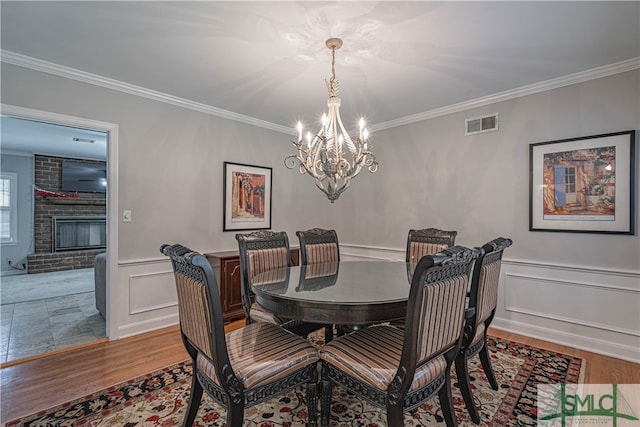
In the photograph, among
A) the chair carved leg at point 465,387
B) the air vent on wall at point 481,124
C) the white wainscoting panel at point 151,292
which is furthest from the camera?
the air vent on wall at point 481,124

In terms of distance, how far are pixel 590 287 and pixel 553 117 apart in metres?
1.62

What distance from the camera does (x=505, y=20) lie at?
2010 millimetres

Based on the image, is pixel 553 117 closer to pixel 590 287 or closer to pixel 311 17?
pixel 590 287

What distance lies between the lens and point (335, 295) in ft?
5.78

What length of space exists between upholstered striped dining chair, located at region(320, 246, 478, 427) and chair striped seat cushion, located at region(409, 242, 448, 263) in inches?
→ 56.2

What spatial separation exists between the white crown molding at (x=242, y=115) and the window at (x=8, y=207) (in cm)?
518

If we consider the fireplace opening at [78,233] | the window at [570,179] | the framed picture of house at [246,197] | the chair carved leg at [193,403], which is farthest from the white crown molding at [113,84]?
the fireplace opening at [78,233]

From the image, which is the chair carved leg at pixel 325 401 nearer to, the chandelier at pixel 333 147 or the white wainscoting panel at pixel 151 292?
the chandelier at pixel 333 147

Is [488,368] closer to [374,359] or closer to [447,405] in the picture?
[447,405]

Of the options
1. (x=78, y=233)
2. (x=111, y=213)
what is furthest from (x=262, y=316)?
(x=78, y=233)

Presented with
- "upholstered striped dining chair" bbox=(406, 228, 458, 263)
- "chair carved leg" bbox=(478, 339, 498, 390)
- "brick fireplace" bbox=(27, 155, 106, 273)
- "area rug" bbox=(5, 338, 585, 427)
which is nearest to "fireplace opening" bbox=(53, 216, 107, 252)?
"brick fireplace" bbox=(27, 155, 106, 273)

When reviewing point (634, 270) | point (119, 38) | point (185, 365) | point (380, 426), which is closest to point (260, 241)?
point (185, 365)

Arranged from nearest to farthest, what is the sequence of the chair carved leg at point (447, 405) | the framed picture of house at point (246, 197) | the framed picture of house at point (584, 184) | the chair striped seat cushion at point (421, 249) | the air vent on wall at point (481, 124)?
the chair carved leg at point (447, 405)
the framed picture of house at point (584, 184)
the chair striped seat cushion at point (421, 249)
the air vent on wall at point (481, 124)
the framed picture of house at point (246, 197)

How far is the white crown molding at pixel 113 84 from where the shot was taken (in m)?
2.51
